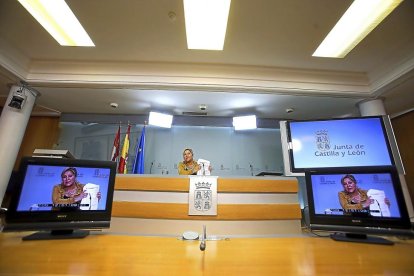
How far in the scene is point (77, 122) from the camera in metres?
3.93

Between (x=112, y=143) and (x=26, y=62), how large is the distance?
5.82ft

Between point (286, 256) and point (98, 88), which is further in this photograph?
point (98, 88)

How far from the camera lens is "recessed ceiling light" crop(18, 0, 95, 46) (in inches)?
78.2

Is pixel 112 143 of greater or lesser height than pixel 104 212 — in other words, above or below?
above

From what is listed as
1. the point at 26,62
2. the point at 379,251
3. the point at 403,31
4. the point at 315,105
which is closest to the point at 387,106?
the point at 315,105

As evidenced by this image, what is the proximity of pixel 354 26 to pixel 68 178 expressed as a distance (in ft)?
10.1

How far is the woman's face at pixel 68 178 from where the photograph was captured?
123cm

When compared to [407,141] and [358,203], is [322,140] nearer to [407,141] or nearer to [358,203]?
[358,203]

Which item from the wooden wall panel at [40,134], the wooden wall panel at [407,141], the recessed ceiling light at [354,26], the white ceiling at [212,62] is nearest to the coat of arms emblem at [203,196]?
the white ceiling at [212,62]

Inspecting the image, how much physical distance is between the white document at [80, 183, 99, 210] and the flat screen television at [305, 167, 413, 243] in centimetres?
143

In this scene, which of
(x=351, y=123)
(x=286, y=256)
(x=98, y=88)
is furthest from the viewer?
(x=98, y=88)

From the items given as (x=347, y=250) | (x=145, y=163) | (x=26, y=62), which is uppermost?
(x=26, y=62)

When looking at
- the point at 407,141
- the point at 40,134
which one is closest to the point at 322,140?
the point at 407,141

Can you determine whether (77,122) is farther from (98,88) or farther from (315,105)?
(315,105)
